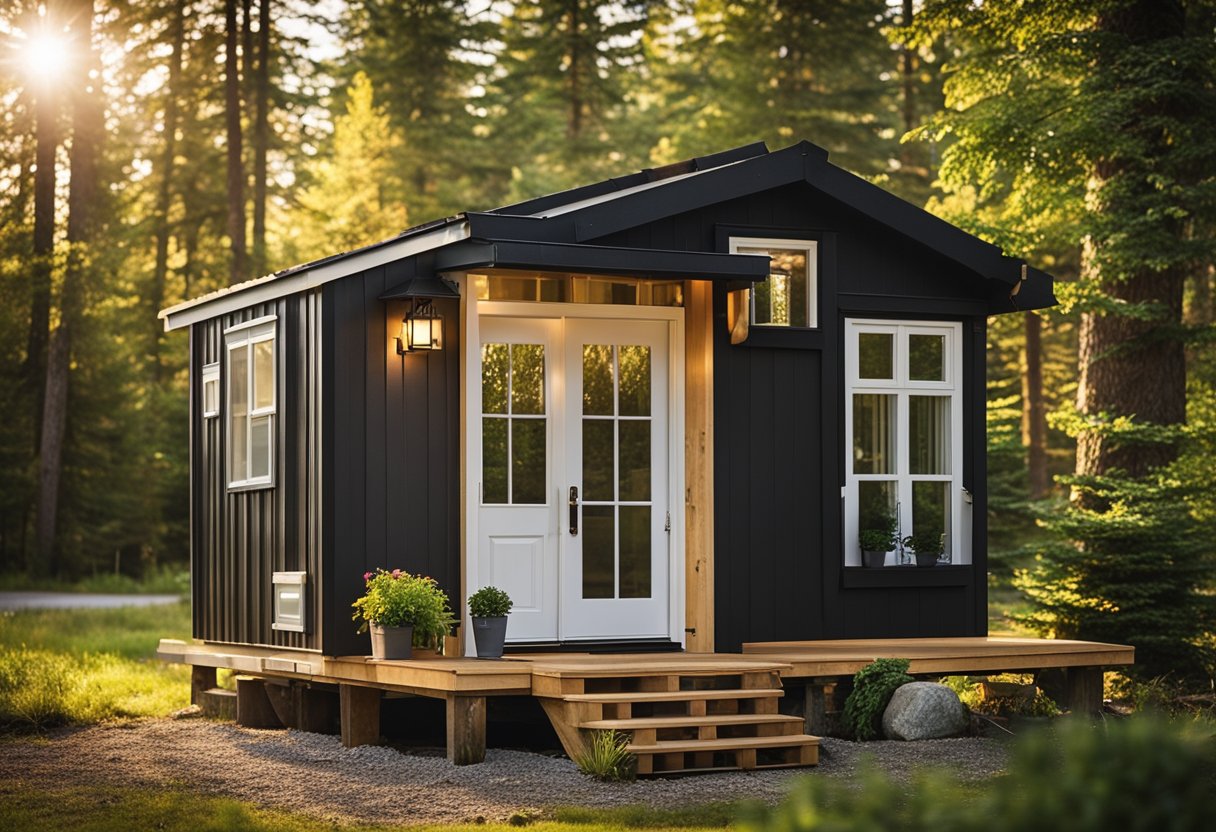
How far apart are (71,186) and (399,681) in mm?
18500

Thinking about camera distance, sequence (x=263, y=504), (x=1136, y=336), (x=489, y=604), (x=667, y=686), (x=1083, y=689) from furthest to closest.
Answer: (x=1136, y=336)
(x=263, y=504)
(x=1083, y=689)
(x=489, y=604)
(x=667, y=686)

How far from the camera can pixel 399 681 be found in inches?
343

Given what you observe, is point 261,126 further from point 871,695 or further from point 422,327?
point 871,695

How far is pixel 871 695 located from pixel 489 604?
2342mm

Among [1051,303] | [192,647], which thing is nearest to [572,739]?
[192,647]

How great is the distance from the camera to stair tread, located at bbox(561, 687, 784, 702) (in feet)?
27.0

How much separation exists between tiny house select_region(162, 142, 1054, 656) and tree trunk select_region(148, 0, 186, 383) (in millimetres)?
16838

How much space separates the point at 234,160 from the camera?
80.0ft

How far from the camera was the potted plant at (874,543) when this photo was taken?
1056cm

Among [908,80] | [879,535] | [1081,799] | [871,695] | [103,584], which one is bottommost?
[103,584]

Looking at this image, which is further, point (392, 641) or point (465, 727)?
point (392, 641)

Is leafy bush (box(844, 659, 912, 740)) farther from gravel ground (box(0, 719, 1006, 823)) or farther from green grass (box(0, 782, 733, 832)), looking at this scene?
green grass (box(0, 782, 733, 832))

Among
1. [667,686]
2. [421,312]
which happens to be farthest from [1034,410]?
[667,686]

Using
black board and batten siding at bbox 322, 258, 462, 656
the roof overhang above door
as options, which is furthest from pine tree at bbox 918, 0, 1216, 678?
black board and batten siding at bbox 322, 258, 462, 656
